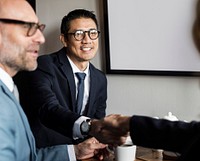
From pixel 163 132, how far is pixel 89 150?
52 centimetres

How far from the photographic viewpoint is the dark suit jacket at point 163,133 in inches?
42.0

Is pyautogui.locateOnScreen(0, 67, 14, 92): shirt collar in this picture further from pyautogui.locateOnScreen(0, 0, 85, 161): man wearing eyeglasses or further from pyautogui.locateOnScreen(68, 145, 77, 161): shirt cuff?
pyautogui.locateOnScreen(68, 145, 77, 161): shirt cuff

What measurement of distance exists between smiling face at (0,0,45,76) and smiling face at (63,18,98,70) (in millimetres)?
658

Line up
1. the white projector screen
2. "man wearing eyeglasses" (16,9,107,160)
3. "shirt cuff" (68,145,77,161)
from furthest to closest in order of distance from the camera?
"man wearing eyeglasses" (16,9,107,160) → the white projector screen → "shirt cuff" (68,145,77,161)

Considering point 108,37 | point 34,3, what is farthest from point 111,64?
point 34,3

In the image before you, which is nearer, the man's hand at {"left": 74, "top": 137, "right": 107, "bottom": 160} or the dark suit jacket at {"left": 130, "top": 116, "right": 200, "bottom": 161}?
the dark suit jacket at {"left": 130, "top": 116, "right": 200, "bottom": 161}

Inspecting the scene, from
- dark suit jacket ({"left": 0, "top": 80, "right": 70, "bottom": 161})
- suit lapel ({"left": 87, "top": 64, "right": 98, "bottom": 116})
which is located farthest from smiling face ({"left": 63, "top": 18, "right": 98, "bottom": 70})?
dark suit jacket ({"left": 0, "top": 80, "right": 70, "bottom": 161})

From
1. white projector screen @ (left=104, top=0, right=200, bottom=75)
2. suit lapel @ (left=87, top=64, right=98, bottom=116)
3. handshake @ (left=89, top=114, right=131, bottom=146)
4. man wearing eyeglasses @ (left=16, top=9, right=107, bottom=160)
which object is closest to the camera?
handshake @ (left=89, top=114, right=131, bottom=146)

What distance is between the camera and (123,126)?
4.00ft

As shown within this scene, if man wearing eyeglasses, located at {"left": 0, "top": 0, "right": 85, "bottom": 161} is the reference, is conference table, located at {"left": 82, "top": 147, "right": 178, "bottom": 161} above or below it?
below

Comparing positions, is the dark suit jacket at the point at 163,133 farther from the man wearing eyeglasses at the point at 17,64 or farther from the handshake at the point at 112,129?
the man wearing eyeglasses at the point at 17,64

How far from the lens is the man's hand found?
1.54m

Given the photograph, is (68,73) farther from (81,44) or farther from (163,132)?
(163,132)

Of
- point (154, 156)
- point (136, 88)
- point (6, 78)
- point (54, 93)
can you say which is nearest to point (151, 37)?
point (136, 88)
